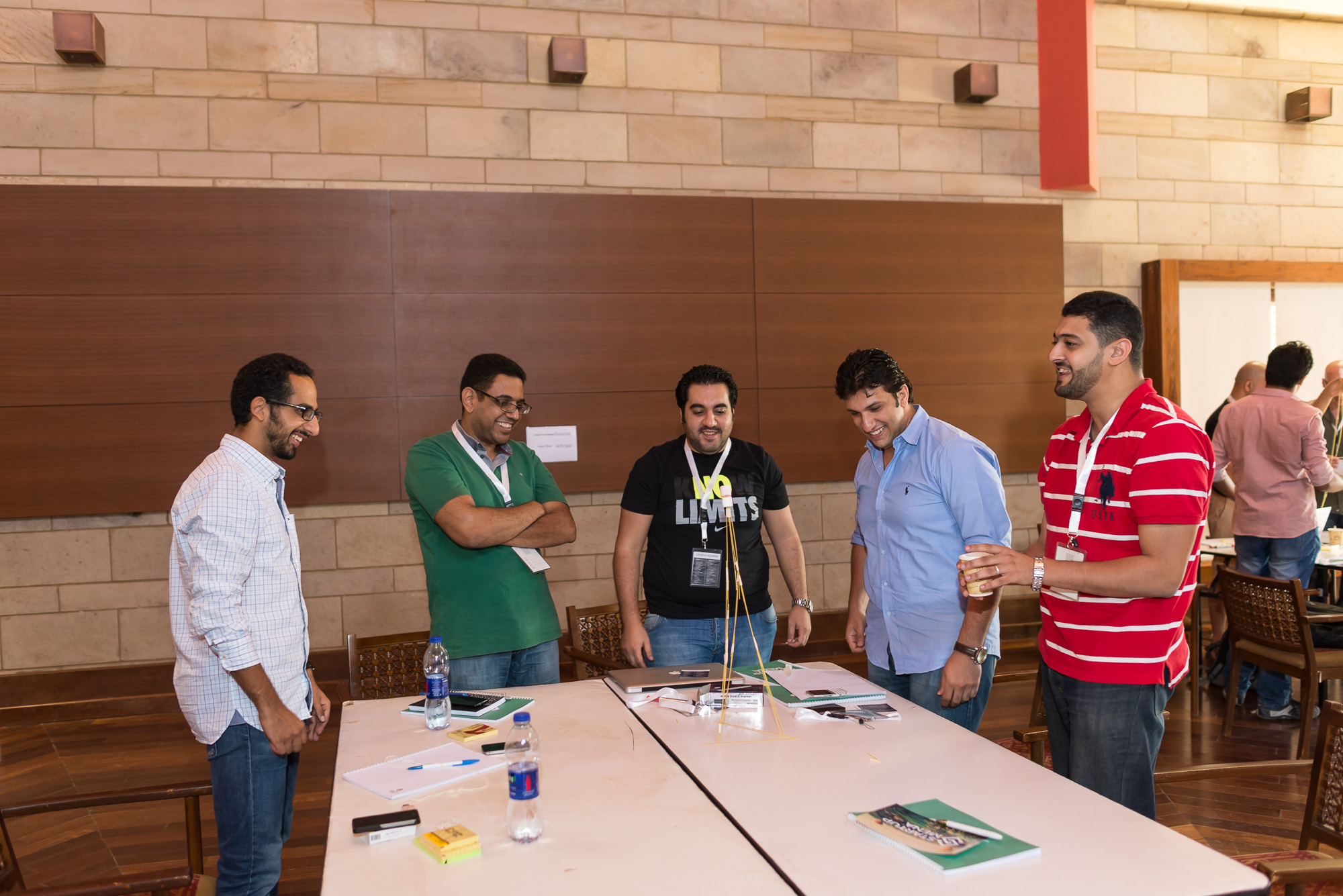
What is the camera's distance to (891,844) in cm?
170

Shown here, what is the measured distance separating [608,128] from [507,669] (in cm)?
380

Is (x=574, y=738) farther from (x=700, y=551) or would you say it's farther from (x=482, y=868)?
(x=700, y=551)

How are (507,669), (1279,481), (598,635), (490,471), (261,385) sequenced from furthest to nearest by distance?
(1279,481), (598,635), (490,471), (507,669), (261,385)

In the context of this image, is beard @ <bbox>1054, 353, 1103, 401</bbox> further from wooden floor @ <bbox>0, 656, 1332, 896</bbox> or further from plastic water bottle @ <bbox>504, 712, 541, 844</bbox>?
wooden floor @ <bbox>0, 656, 1332, 896</bbox>

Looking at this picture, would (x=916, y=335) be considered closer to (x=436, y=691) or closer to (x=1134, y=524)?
(x=1134, y=524)

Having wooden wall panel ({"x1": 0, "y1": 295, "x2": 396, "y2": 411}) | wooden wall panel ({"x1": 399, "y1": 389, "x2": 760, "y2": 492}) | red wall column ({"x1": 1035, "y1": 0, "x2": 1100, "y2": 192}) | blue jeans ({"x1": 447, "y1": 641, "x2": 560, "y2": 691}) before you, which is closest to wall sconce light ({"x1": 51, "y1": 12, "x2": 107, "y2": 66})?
wooden wall panel ({"x1": 0, "y1": 295, "x2": 396, "y2": 411})

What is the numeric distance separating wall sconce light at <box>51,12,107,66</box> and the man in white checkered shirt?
381 cm

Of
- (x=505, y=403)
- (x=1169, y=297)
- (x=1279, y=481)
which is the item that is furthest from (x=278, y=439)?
(x=1169, y=297)

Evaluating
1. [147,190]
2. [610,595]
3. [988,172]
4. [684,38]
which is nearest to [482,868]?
[610,595]

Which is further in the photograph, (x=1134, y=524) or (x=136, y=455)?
(x=136, y=455)

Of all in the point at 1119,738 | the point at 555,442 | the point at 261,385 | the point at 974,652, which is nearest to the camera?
the point at 1119,738

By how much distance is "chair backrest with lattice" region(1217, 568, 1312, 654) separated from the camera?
4230 millimetres

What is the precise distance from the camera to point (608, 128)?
229 inches

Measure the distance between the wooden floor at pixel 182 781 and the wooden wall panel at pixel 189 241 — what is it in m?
2.46
